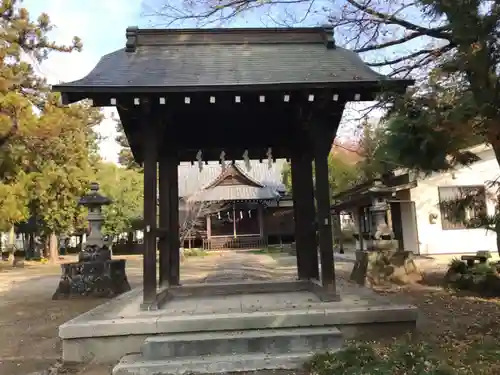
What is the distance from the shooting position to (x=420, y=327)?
6.11 metres

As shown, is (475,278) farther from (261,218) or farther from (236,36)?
(261,218)

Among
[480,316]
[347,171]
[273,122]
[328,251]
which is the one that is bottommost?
[480,316]

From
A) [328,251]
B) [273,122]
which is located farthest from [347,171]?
[328,251]

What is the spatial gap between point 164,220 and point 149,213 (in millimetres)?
1380

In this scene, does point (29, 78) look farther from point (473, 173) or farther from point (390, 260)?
point (473, 173)

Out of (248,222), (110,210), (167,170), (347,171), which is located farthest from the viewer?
(248,222)

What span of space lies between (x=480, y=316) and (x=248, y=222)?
26.1 m

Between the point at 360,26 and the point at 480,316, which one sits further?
the point at 360,26

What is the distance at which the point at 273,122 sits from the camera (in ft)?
25.8

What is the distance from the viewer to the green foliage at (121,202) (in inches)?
1173

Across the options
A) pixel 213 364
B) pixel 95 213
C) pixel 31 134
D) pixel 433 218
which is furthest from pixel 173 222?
pixel 433 218

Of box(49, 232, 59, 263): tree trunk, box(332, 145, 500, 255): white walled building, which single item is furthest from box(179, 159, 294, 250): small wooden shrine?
box(332, 145, 500, 255): white walled building

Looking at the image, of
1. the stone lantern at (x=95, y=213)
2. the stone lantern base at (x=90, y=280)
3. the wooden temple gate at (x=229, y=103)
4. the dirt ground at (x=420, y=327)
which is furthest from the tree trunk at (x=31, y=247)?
the wooden temple gate at (x=229, y=103)

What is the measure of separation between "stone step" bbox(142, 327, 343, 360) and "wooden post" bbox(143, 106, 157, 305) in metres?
0.98
